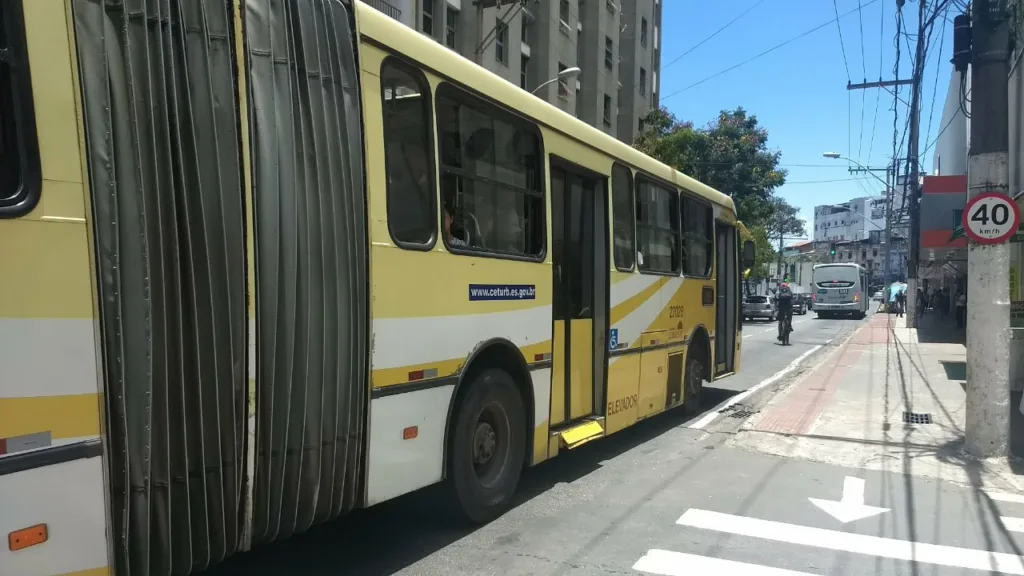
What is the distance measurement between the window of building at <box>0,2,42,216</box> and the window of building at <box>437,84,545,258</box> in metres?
2.35

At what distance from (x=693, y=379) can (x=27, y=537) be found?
8.08 m

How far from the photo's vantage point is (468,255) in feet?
15.7

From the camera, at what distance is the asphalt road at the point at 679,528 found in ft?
14.9

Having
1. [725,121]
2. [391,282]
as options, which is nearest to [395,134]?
[391,282]

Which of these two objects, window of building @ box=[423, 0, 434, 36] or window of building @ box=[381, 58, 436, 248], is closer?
window of building @ box=[381, 58, 436, 248]

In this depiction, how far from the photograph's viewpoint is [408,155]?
4324 millimetres

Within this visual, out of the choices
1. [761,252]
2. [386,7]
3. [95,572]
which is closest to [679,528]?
[95,572]

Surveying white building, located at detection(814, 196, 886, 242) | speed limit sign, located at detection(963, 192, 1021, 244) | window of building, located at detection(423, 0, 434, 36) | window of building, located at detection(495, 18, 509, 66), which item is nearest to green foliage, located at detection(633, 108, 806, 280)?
window of building, located at detection(495, 18, 509, 66)

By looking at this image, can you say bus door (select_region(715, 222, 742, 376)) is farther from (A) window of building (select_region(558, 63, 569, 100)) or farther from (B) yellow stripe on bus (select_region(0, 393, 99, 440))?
(A) window of building (select_region(558, 63, 569, 100))

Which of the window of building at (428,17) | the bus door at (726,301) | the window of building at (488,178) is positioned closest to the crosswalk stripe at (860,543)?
the window of building at (488,178)

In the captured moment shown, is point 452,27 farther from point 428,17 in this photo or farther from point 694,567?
point 694,567

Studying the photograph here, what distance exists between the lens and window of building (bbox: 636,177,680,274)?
24.5ft

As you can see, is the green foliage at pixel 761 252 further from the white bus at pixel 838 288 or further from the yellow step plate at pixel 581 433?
the yellow step plate at pixel 581 433

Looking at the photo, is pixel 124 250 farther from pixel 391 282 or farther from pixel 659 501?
pixel 659 501
